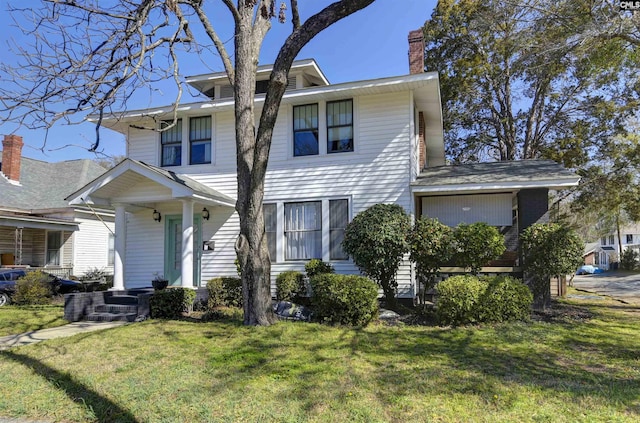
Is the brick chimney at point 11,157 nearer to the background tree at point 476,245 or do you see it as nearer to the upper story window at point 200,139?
the upper story window at point 200,139

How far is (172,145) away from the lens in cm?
1329

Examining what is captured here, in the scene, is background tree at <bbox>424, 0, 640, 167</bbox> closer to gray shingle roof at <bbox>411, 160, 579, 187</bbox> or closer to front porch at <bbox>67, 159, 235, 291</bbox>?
gray shingle roof at <bbox>411, 160, 579, 187</bbox>

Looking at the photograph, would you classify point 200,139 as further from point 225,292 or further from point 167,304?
point 167,304

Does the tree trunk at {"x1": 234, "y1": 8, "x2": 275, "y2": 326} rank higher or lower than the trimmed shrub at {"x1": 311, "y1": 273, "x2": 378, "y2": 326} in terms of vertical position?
higher

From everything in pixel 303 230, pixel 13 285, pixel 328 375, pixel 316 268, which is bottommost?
pixel 328 375

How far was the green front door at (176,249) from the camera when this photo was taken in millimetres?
12773

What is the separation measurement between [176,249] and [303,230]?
13.7 feet

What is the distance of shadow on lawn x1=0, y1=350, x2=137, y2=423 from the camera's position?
413 centimetres

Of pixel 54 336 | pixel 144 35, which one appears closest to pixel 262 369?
pixel 54 336

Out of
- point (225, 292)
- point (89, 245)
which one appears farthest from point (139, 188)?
Result: point (89, 245)

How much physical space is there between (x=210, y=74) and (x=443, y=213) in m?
8.67

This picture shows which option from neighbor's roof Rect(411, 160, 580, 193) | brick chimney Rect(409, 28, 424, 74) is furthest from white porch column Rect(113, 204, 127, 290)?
brick chimney Rect(409, 28, 424, 74)

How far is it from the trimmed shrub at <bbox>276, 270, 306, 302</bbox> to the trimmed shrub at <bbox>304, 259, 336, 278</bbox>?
237mm

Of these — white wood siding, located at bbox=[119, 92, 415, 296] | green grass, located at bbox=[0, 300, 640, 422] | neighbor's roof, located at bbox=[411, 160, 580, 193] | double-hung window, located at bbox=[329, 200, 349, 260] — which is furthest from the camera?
double-hung window, located at bbox=[329, 200, 349, 260]
